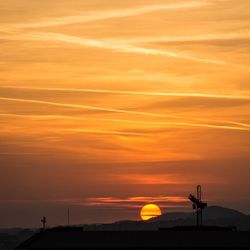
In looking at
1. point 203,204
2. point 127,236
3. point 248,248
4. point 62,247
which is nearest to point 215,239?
point 248,248

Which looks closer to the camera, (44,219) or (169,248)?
(169,248)

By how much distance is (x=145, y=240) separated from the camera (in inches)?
4914

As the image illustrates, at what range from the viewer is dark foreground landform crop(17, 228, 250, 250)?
121 metres

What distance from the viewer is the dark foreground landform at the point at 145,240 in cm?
12112

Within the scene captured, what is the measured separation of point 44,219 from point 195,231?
4670 cm

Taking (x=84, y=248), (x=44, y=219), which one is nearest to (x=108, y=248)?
(x=84, y=248)

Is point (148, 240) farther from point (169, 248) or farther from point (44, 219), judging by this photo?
point (44, 219)

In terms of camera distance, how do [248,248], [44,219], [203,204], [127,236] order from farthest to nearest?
[44,219], [203,204], [127,236], [248,248]

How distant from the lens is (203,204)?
153500 millimetres

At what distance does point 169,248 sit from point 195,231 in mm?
8030

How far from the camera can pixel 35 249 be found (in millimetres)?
123750

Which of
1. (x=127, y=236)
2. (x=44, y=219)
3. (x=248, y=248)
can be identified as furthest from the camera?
(x=44, y=219)

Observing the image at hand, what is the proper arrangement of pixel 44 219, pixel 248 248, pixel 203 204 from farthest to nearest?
1. pixel 44 219
2. pixel 203 204
3. pixel 248 248

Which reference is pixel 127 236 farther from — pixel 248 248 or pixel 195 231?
pixel 248 248
